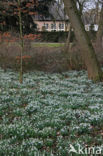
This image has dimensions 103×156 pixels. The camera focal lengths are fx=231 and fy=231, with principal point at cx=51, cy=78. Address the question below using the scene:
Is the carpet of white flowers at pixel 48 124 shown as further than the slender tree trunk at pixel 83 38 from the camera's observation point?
No

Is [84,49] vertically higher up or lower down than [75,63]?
higher up

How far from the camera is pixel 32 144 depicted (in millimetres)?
4461

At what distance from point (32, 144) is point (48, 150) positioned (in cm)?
34

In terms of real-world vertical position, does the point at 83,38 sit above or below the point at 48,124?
above

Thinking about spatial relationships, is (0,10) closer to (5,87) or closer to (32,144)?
(5,87)

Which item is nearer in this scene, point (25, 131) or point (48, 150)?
point (48, 150)

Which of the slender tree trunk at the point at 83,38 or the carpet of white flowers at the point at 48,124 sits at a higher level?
the slender tree trunk at the point at 83,38

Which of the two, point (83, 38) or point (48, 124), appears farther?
point (83, 38)

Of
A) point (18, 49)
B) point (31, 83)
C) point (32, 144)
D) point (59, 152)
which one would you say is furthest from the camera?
point (18, 49)

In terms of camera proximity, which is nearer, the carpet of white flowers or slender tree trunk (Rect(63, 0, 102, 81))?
the carpet of white flowers

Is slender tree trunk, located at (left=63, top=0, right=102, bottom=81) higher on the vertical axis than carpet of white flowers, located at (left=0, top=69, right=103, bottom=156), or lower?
higher

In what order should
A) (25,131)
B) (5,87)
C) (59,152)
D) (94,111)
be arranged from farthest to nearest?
1. (5,87)
2. (94,111)
3. (25,131)
4. (59,152)

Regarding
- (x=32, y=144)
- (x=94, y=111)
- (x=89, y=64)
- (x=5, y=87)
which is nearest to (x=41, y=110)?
(x=94, y=111)

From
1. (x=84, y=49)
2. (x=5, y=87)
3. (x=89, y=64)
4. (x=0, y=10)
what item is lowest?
(x=5, y=87)
